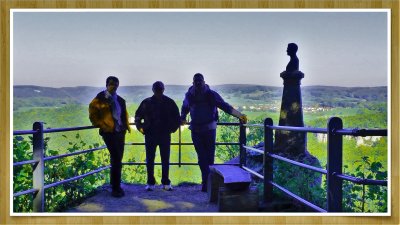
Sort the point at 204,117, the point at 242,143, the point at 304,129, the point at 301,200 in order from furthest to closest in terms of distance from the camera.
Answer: the point at 242,143 → the point at 204,117 → the point at 301,200 → the point at 304,129

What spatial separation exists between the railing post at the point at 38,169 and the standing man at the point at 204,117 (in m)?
1.24

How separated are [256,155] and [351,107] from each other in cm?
147

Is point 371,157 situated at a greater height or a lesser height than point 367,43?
lesser

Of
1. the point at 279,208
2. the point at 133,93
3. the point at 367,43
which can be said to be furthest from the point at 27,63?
the point at 367,43

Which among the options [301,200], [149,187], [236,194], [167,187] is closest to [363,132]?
[301,200]

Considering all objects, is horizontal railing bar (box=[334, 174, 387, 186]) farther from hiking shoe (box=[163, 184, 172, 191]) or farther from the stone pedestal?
hiking shoe (box=[163, 184, 172, 191])

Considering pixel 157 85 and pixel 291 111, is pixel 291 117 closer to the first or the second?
pixel 291 111

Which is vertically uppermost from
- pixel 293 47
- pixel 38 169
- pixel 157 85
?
pixel 293 47

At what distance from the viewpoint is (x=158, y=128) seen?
641 centimetres

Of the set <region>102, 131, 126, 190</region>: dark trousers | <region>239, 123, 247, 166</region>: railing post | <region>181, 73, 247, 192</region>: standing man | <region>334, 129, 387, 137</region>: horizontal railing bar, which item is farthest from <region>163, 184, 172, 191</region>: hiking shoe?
<region>334, 129, 387, 137</region>: horizontal railing bar

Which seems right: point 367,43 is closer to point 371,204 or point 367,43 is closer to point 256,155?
point 371,204

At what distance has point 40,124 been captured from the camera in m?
5.89

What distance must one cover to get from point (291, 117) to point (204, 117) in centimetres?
79

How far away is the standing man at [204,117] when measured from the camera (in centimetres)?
601
